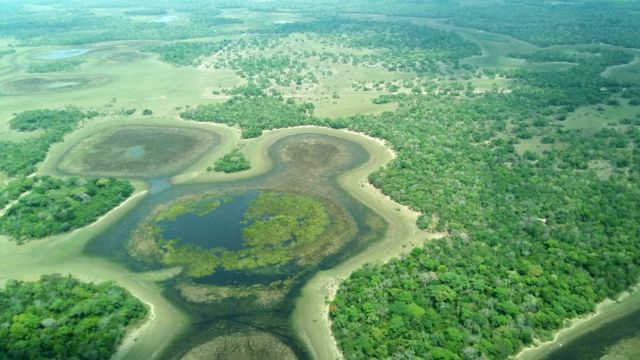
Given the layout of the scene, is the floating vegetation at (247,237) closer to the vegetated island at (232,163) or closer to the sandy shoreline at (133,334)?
the sandy shoreline at (133,334)

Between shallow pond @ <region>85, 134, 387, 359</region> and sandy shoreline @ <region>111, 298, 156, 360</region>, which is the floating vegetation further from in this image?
sandy shoreline @ <region>111, 298, 156, 360</region>

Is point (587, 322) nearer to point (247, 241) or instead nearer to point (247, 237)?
point (247, 241)

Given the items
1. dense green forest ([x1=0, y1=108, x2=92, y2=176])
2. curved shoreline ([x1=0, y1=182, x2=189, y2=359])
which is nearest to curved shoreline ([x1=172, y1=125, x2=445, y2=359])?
curved shoreline ([x1=0, y1=182, x2=189, y2=359])

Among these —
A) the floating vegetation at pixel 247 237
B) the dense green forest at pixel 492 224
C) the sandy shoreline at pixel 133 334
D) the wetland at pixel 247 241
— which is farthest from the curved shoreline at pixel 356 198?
the sandy shoreline at pixel 133 334

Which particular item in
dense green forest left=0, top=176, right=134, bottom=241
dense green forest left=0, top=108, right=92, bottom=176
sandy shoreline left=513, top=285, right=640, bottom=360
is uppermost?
sandy shoreline left=513, top=285, right=640, bottom=360

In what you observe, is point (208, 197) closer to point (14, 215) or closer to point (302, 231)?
point (302, 231)

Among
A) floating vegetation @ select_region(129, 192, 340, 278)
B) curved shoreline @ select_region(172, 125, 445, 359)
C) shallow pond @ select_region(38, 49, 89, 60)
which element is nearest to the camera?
curved shoreline @ select_region(172, 125, 445, 359)

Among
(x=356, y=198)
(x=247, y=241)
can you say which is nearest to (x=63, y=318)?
(x=247, y=241)
